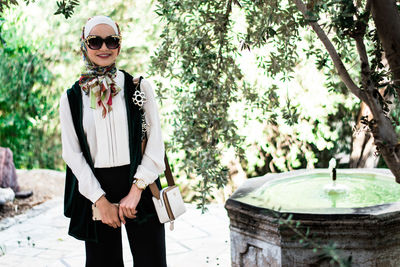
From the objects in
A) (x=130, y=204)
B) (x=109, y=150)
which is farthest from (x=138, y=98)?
(x=130, y=204)

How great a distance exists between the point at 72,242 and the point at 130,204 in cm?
312

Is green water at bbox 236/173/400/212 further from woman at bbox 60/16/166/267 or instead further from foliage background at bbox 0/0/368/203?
foliage background at bbox 0/0/368/203

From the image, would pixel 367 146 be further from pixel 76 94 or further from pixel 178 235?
pixel 76 94

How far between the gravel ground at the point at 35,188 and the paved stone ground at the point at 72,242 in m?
0.37

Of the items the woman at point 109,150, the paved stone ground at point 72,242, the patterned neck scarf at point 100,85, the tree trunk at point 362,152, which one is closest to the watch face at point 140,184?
the woman at point 109,150

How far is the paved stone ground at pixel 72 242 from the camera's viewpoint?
185 inches

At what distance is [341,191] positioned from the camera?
342 cm

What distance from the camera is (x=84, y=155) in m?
2.52

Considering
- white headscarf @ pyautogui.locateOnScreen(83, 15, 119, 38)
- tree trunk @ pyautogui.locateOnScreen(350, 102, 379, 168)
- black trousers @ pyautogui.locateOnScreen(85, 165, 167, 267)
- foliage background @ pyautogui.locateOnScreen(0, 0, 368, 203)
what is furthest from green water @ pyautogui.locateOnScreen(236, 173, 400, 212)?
tree trunk @ pyautogui.locateOnScreen(350, 102, 379, 168)

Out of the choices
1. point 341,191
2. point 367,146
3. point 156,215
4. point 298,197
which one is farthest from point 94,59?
point 367,146

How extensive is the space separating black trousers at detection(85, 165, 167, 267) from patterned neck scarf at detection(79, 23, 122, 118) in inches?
13.0

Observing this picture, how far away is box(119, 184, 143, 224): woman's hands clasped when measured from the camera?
2.45 m

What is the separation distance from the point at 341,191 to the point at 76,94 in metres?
1.94

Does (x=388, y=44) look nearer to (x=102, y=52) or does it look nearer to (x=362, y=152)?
(x=102, y=52)
